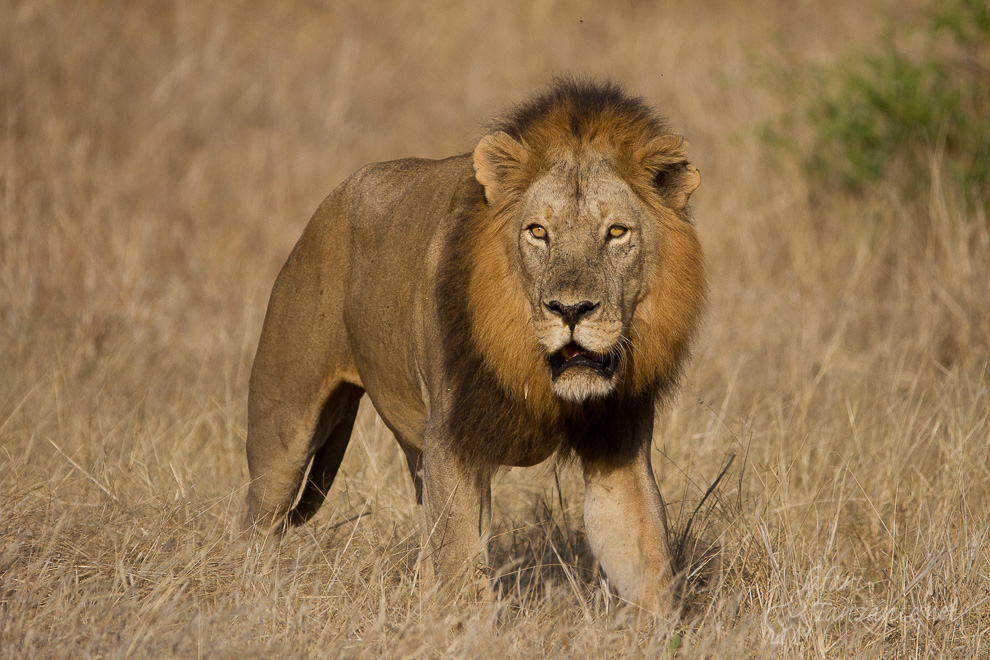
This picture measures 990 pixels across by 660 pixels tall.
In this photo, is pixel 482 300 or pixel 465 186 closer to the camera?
pixel 482 300

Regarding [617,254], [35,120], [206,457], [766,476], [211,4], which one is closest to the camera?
[617,254]

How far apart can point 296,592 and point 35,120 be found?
9120mm

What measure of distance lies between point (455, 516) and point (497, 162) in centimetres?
114

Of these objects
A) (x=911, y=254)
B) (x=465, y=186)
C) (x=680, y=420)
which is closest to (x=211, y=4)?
(x=911, y=254)

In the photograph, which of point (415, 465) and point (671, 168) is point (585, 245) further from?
point (415, 465)

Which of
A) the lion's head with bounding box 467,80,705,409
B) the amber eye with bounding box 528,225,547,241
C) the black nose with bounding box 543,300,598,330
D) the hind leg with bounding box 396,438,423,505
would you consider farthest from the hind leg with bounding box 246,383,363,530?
the black nose with bounding box 543,300,598,330

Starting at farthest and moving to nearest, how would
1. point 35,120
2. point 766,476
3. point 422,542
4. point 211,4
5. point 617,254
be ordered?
point 211,4 → point 35,120 → point 766,476 → point 422,542 → point 617,254

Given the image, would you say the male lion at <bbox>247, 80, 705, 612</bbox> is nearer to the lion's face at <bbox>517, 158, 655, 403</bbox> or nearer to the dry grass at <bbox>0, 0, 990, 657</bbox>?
the lion's face at <bbox>517, 158, 655, 403</bbox>

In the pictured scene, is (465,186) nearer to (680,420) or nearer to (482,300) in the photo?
(482,300)

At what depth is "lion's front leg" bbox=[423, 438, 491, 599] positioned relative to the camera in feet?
11.8

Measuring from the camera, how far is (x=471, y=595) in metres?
3.58

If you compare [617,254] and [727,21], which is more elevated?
[727,21]

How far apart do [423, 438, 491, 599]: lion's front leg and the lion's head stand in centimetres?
33

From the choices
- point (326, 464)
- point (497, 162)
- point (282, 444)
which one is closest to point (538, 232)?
point (497, 162)
